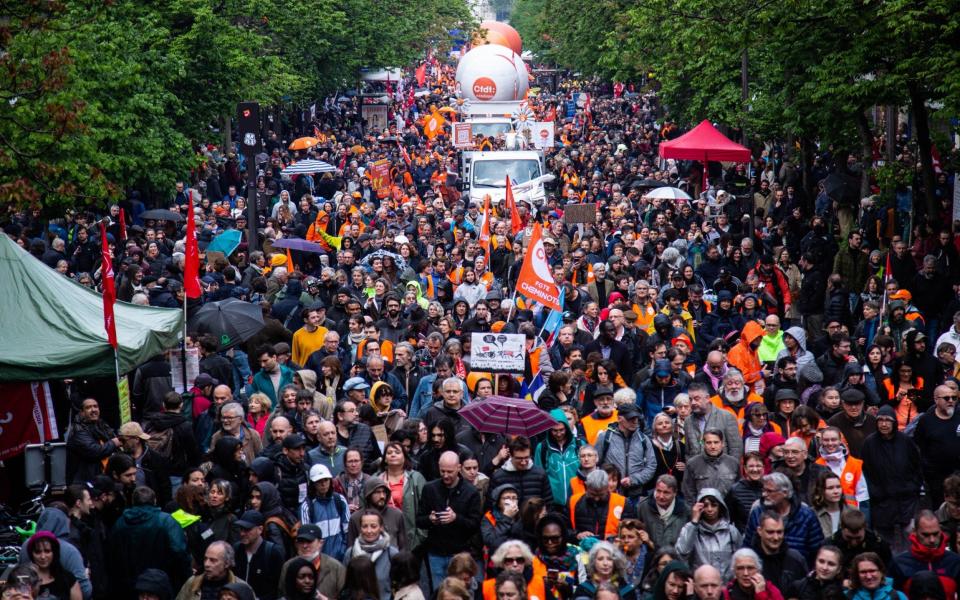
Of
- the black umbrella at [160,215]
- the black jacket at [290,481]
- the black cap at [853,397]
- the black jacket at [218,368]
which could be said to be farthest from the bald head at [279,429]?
the black umbrella at [160,215]

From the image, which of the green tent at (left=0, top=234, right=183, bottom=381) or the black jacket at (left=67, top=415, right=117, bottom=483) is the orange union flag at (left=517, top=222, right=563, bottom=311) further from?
the black jacket at (left=67, top=415, right=117, bottom=483)

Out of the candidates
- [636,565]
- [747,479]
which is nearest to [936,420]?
[747,479]

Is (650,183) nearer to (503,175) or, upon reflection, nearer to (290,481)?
(503,175)

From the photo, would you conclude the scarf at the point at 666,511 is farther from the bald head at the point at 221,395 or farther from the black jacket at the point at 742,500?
the bald head at the point at 221,395

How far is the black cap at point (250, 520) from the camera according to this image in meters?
9.61

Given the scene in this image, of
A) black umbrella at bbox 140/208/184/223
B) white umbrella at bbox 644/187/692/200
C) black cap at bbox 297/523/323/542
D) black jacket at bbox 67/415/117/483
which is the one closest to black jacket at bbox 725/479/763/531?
black cap at bbox 297/523/323/542

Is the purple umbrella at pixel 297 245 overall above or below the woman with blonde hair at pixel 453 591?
above

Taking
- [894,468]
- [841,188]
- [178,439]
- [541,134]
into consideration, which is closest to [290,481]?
[178,439]

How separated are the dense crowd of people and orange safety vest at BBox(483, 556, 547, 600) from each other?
0.03 m

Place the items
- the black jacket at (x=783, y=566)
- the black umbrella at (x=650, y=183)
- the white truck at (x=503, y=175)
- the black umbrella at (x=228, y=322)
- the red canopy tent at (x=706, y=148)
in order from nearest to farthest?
1. the black jacket at (x=783, y=566)
2. the black umbrella at (x=228, y=322)
3. the red canopy tent at (x=706, y=148)
4. the black umbrella at (x=650, y=183)
5. the white truck at (x=503, y=175)

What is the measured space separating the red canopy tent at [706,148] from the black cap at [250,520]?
18.2 meters

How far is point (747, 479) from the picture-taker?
10461mm

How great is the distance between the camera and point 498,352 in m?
13.5

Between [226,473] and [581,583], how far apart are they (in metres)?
3.24
